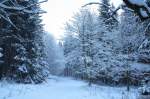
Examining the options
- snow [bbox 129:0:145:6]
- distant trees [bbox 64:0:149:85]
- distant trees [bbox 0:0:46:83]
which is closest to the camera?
snow [bbox 129:0:145:6]

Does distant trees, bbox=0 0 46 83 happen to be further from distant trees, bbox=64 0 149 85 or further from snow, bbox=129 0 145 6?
snow, bbox=129 0 145 6

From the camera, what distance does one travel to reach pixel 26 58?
29.7m

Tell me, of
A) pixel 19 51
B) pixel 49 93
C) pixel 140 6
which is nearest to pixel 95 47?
pixel 19 51

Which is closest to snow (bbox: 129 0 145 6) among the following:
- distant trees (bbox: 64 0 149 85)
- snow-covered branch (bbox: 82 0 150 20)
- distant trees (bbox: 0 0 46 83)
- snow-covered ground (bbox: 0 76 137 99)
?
snow-covered branch (bbox: 82 0 150 20)

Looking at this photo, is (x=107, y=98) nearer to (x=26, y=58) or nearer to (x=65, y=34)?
(x=26, y=58)

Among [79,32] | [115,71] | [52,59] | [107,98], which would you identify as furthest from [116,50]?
[52,59]

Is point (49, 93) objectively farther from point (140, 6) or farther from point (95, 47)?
point (140, 6)

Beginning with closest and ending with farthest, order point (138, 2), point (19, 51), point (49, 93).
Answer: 1. point (138, 2)
2. point (49, 93)
3. point (19, 51)

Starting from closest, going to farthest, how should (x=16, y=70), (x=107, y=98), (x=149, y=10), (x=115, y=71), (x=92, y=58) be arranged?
(x=149, y=10), (x=107, y=98), (x=16, y=70), (x=92, y=58), (x=115, y=71)

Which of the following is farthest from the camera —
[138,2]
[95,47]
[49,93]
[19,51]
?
[95,47]

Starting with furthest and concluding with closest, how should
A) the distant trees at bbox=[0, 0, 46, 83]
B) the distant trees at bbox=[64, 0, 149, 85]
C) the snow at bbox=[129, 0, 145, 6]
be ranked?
the distant trees at bbox=[64, 0, 149, 85]
the distant trees at bbox=[0, 0, 46, 83]
the snow at bbox=[129, 0, 145, 6]

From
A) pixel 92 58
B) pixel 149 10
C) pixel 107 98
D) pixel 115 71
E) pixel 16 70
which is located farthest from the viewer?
pixel 115 71

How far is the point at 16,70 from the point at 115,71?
11596mm

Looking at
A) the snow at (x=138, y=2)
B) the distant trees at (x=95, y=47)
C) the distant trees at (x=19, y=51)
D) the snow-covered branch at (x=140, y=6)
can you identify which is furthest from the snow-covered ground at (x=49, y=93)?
the snow at (x=138, y=2)
